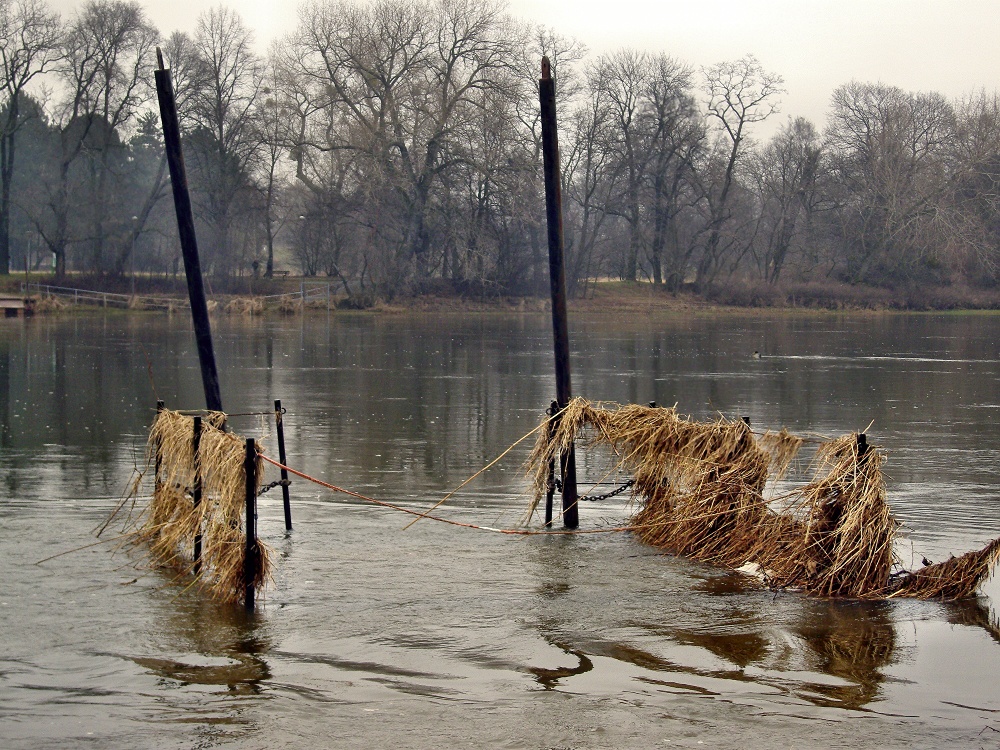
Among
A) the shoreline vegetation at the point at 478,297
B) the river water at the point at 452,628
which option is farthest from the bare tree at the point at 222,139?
the river water at the point at 452,628

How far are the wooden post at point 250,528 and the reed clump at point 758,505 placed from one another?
3389 millimetres

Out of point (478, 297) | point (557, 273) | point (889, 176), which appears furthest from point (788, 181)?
point (557, 273)

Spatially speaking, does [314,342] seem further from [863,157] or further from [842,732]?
[863,157]

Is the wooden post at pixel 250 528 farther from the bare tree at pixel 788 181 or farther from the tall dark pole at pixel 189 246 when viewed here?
the bare tree at pixel 788 181

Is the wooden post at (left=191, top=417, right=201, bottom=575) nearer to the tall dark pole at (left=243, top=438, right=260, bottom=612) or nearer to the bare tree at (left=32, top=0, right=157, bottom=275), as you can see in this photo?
the tall dark pole at (left=243, top=438, right=260, bottom=612)

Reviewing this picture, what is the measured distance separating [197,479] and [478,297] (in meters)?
64.0

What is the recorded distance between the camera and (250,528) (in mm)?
8281

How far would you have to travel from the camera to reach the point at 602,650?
25.7ft

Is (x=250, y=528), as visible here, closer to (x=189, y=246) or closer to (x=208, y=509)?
(x=208, y=509)

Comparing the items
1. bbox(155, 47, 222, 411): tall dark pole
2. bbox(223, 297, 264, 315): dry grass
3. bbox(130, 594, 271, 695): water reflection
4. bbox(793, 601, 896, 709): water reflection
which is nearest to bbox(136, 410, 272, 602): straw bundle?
bbox(130, 594, 271, 695): water reflection

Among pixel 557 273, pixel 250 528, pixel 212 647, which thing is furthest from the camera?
pixel 557 273

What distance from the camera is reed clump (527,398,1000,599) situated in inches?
363

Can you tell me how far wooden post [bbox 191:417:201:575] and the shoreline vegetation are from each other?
51955mm

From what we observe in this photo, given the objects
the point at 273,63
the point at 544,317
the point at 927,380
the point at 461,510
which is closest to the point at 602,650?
the point at 461,510
